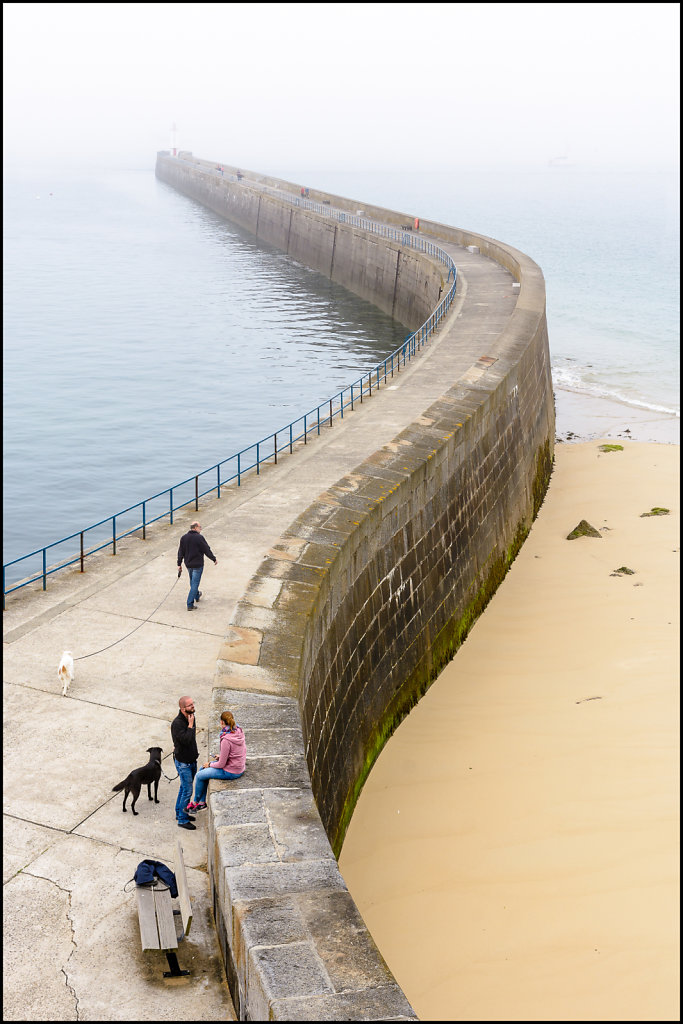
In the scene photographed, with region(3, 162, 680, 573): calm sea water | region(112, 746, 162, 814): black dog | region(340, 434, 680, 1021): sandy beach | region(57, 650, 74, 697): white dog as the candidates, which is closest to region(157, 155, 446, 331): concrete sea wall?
region(3, 162, 680, 573): calm sea water

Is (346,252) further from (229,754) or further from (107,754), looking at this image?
(229,754)

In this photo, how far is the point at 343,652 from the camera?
12.0 meters

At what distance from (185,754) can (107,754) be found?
1348 mm

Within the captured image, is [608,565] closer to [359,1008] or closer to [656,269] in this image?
[359,1008]

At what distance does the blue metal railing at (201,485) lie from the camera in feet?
49.7

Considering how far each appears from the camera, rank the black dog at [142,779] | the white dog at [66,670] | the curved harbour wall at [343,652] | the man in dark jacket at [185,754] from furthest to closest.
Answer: the white dog at [66,670] → the black dog at [142,779] → the man in dark jacket at [185,754] → the curved harbour wall at [343,652]

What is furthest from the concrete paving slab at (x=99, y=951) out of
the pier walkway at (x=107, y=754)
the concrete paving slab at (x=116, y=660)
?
the concrete paving slab at (x=116, y=660)

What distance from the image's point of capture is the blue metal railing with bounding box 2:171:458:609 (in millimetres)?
15156

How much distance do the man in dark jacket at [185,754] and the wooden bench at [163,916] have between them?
42.4 inches

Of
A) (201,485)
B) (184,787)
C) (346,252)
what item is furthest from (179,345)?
(184,787)

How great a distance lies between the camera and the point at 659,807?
41.5ft

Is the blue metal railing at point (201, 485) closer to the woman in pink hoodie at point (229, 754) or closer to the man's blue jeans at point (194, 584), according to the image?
the man's blue jeans at point (194, 584)

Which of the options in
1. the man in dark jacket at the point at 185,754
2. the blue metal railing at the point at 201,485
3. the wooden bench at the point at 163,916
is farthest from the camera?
the blue metal railing at the point at 201,485

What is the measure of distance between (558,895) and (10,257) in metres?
69.3
